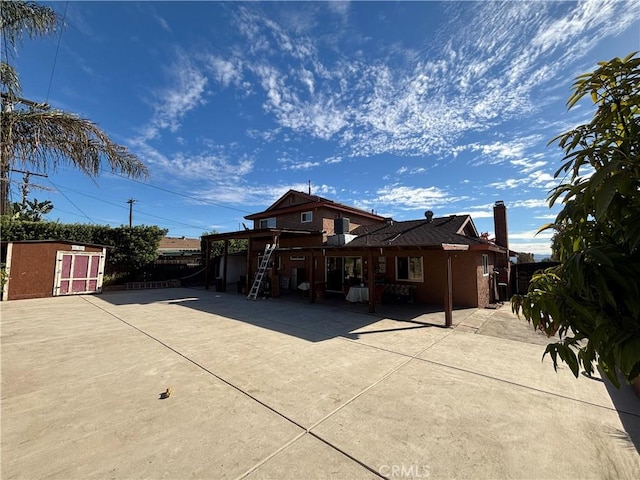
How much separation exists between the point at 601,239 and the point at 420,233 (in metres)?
11.0

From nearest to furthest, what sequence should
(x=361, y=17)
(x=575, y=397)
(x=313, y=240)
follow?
(x=575, y=397), (x=361, y=17), (x=313, y=240)

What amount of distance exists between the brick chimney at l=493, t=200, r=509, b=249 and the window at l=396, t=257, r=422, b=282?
508 cm

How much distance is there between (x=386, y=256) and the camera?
497 inches

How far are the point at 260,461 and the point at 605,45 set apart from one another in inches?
208

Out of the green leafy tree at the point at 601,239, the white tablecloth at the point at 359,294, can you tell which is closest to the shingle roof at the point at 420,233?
the white tablecloth at the point at 359,294

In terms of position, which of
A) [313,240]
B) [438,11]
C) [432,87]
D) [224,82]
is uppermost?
[224,82]

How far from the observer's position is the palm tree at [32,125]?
3.72 metres

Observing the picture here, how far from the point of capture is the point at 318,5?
7398mm

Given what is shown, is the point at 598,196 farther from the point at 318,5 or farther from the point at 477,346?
the point at 318,5

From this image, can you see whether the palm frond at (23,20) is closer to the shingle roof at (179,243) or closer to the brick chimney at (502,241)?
the brick chimney at (502,241)

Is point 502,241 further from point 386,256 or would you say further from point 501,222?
point 386,256

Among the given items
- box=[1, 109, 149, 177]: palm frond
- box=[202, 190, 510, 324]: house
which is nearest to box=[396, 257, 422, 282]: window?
box=[202, 190, 510, 324]: house

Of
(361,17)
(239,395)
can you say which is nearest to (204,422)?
(239,395)

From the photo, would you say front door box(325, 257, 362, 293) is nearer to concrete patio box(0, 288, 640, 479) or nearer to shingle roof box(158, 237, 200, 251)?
concrete patio box(0, 288, 640, 479)
